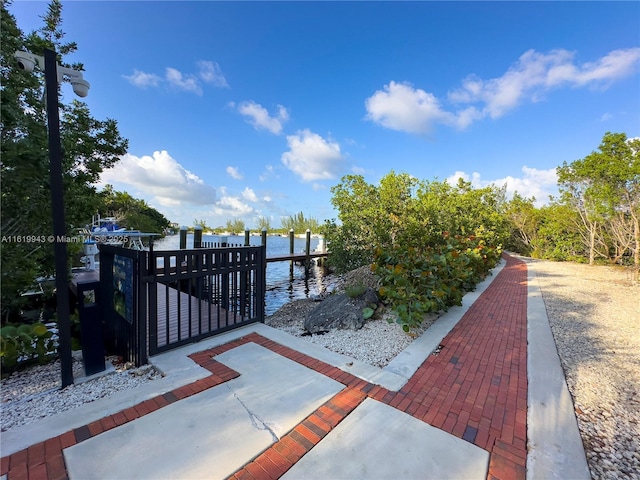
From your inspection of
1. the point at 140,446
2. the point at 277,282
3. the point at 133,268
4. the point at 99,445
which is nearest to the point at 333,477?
the point at 140,446

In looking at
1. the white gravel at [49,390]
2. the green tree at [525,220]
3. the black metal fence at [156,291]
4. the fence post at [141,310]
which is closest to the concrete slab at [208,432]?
the white gravel at [49,390]

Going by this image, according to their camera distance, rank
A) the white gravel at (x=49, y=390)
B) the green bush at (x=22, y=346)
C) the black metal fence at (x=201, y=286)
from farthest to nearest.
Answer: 1. the black metal fence at (x=201, y=286)
2. the green bush at (x=22, y=346)
3. the white gravel at (x=49, y=390)

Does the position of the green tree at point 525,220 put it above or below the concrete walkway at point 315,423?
above

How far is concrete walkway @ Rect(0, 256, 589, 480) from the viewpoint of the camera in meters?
1.75

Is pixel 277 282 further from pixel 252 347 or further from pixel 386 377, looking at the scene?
pixel 386 377

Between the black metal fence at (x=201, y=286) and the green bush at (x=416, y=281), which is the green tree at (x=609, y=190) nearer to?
the green bush at (x=416, y=281)

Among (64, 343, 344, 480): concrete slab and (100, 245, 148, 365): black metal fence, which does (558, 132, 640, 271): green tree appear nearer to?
(64, 343, 344, 480): concrete slab

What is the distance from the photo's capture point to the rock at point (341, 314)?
14.3 feet

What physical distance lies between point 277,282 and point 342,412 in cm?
1123

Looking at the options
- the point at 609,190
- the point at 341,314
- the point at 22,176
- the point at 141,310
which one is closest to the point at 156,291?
the point at 141,310

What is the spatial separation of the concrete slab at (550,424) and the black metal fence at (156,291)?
3074 mm

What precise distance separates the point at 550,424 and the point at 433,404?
88cm

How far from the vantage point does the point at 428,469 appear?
1.76 m

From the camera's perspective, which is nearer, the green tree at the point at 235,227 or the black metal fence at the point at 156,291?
the black metal fence at the point at 156,291
